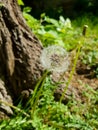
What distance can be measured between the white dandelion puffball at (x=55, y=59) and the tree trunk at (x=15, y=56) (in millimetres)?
349

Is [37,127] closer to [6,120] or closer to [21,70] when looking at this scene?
[6,120]

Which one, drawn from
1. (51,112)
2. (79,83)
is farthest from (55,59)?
(79,83)

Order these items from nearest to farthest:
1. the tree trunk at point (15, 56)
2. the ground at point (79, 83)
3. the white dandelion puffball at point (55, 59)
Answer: the white dandelion puffball at point (55, 59) < the tree trunk at point (15, 56) < the ground at point (79, 83)

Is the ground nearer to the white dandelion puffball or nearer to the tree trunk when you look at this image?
the tree trunk

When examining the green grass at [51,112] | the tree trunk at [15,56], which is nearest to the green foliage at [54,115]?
the green grass at [51,112]

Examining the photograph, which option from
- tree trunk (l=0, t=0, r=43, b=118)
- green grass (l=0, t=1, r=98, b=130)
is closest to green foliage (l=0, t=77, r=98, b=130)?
green grass (l=0, t=1, r=98, b=130)

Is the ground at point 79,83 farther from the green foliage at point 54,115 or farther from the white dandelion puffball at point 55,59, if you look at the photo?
the white dandelion puffball at point 55,59

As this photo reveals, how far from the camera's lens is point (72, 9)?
6676 mm

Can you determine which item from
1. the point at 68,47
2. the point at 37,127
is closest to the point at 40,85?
the point at 37,127

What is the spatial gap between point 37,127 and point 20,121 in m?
0.14

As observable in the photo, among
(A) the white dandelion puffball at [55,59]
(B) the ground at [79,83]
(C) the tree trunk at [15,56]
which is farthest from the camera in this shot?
(B) the ground at [79,83]

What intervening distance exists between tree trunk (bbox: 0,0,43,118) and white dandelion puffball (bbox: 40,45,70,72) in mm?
349

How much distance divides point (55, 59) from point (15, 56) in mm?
485

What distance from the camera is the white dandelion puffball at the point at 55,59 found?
10.3ft
